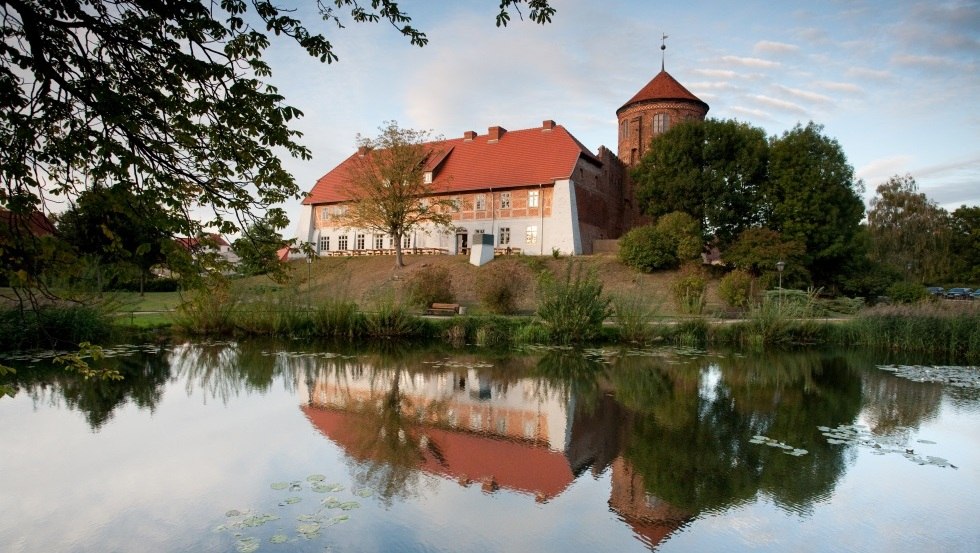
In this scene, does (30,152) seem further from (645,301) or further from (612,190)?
(612,190)

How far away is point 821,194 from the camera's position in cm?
3259

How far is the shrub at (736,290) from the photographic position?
88.0 feet

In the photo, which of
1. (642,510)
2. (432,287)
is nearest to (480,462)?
(642,510)

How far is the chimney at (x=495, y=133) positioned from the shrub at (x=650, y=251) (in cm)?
1566

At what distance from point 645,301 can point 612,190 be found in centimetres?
2682

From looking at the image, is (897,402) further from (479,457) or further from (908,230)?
(908,230)

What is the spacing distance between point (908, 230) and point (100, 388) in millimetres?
53540

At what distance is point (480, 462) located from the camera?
6.80 m

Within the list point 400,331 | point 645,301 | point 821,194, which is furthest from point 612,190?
point 400,331

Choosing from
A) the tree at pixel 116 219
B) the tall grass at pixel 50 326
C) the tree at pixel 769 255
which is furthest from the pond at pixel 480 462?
the tree at pixel 769 255

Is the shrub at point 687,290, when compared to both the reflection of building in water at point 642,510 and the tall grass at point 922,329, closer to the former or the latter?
the tall grass at point 922,329

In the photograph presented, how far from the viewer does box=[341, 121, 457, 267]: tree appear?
3641 centimetres

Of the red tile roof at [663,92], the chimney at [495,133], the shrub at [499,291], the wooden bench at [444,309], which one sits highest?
the red tile roof at [663,92]

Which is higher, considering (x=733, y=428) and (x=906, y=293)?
(x=906, y=293)
